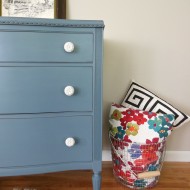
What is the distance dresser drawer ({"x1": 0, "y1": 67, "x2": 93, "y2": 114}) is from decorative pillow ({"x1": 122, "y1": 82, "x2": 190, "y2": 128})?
47cm

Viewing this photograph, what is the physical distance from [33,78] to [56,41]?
188 mm

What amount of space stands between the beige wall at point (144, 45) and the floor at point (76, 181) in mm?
274

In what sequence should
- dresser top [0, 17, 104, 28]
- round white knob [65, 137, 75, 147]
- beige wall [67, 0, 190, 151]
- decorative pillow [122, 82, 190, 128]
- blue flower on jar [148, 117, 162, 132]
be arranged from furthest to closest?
beige wall [67, 0, 190, 151], decorative pillow [122, 82, 190, 128], blue flower on jar [148, 117, 162, 132], round white knob [65, 137, 75, 147], dresser top [0, 17, 104, 28]

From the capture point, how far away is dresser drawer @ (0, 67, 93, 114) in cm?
90

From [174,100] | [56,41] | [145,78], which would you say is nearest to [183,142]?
[174,100]

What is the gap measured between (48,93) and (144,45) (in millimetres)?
809

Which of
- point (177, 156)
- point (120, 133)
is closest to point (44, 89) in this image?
point (120, 133)

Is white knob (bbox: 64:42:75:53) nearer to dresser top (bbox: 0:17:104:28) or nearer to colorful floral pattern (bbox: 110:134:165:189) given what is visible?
dresser top (bbox: 0:17:104:28)

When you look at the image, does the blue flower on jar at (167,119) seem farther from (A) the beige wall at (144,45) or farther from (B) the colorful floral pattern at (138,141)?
(A) the beige wall at (144,45)

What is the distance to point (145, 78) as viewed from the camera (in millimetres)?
1469

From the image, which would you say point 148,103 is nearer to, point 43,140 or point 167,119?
point 167,119

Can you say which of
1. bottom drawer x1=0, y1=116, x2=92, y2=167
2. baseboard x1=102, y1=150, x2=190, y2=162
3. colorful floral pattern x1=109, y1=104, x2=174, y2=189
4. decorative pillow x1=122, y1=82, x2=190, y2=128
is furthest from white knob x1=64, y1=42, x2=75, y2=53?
baseboard x1=102, y1=150, x2=190, y2=162

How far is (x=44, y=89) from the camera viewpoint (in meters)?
0.92

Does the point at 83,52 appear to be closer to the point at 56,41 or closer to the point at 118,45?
the point at 56,41
